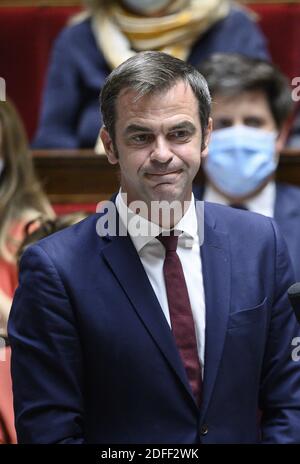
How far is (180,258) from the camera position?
2.91 ft

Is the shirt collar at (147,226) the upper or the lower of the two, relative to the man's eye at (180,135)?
lower

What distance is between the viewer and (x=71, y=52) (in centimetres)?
176

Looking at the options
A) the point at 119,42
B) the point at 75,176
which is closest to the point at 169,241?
the point at 75,176

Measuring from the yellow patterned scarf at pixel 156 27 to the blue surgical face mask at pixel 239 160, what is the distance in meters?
0.37

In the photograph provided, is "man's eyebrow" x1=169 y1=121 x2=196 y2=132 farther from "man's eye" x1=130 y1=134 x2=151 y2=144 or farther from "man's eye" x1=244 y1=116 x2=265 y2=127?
"man's eye" x1=244 y1=116 x2=265 y2=127

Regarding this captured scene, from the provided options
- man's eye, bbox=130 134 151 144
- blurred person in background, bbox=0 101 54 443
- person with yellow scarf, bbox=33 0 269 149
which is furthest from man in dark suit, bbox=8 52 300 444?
person with yellow scarf, bbox=33 0 269 149

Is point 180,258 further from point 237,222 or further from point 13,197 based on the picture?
point 13,197

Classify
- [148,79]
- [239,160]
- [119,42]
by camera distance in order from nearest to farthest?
[148,79] → [239,160] → [119,42]

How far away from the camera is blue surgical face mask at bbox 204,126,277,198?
4.55 feet

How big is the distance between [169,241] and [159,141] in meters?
0.10

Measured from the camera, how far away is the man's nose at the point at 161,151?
819 mm

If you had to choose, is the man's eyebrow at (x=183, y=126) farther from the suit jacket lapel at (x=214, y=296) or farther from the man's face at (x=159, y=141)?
the suit jacket lapel at (x=214, y=296)

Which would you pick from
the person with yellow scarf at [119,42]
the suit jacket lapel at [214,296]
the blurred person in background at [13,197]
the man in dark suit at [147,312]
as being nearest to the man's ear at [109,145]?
the man in dark suit at [147,312]
